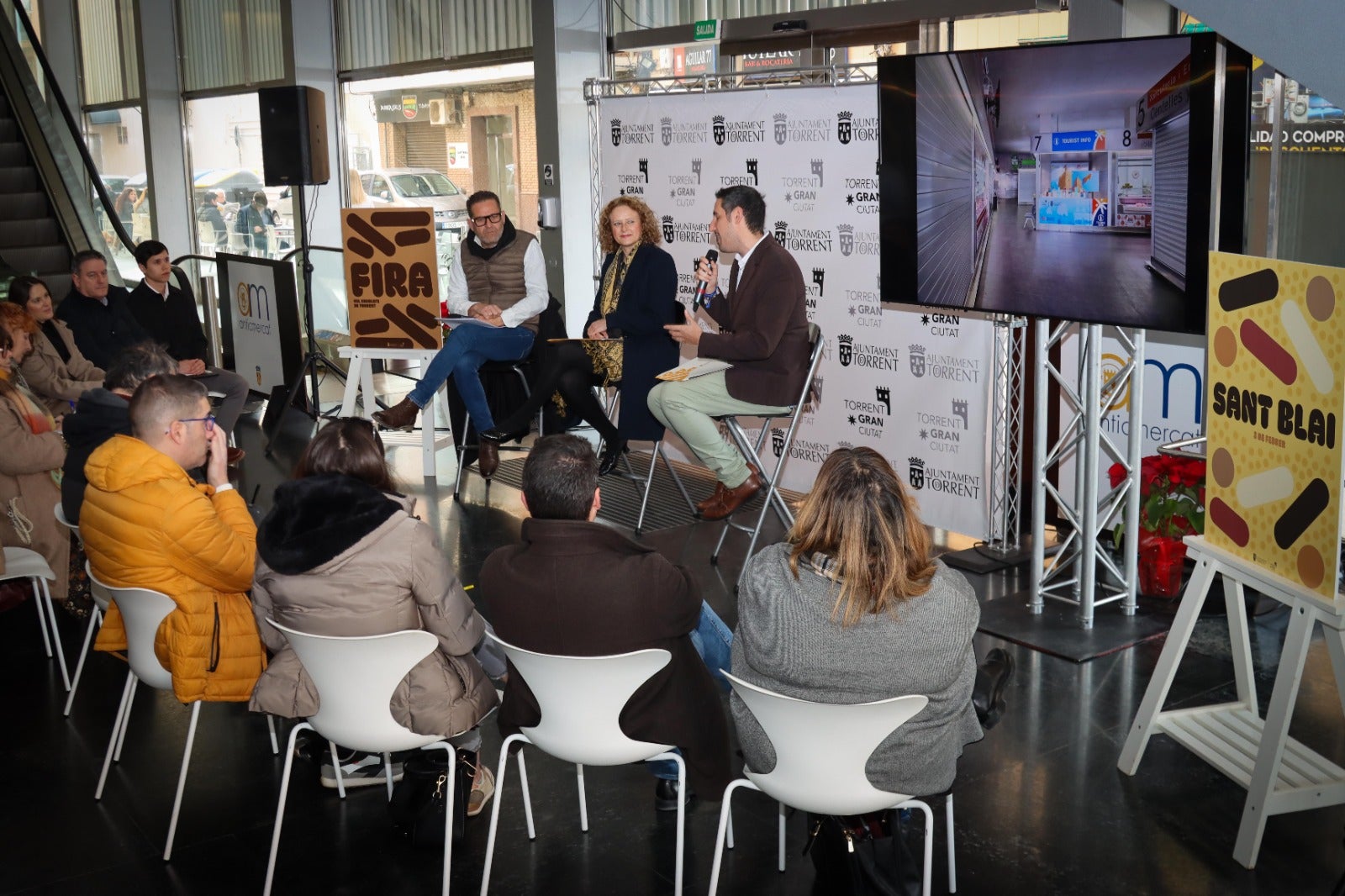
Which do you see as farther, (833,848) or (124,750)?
(124,750)

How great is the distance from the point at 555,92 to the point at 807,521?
6.09m

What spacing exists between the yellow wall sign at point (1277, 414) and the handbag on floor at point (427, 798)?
82.8 inches

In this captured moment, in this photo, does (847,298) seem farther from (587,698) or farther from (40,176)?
(40,176)

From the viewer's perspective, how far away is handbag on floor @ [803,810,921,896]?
9.41ft

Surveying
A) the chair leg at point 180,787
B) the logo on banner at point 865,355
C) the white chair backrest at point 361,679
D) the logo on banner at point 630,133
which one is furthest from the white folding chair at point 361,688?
the logo on banner at point 630,133

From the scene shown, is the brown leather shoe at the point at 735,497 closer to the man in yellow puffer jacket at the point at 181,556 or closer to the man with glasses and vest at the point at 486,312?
the man with glasses and vest at the point at 486,312

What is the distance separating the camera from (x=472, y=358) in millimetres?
6762

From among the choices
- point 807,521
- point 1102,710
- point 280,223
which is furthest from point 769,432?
point 280,223

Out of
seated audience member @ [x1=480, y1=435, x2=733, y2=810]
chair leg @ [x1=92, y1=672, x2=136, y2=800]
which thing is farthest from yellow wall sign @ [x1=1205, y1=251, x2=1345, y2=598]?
chair leg @ [x1=92, y1=672, x2=136, y2=800]

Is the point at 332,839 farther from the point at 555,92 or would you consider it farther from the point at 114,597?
the point at 555,92

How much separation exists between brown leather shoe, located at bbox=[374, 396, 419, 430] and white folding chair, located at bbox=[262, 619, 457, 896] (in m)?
3.75

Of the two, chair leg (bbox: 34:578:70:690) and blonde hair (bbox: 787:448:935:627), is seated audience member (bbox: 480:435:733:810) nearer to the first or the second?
blonde hair (bbox: 787:448:935:627)

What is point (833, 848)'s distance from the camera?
2.88 metres

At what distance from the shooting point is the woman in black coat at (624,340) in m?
6.06
